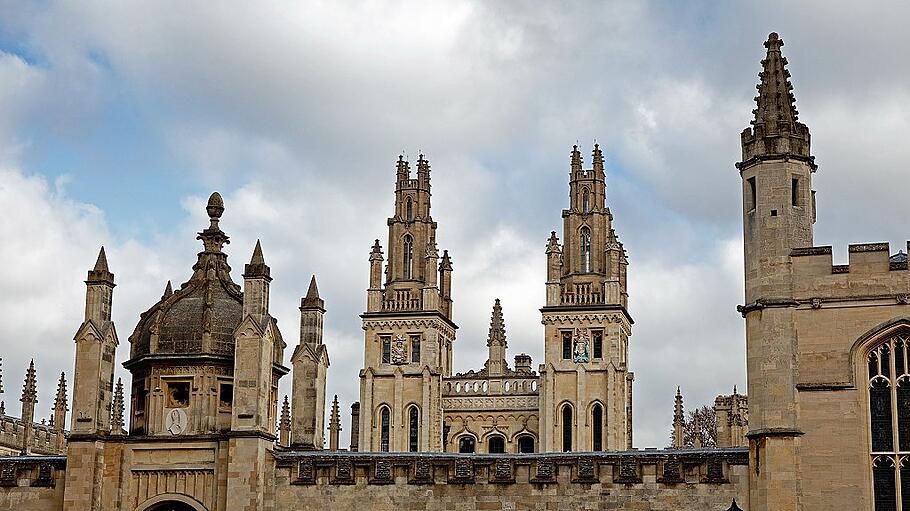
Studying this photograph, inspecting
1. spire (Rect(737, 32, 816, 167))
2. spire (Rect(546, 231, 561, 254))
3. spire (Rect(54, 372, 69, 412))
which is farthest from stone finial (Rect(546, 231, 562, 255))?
spire (Rect(737, 32, 816, 167))

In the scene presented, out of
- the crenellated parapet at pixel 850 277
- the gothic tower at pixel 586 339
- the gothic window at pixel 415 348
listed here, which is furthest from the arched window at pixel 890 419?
the gothic window at pixel 415 348

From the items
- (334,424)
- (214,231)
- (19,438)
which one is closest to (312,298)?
(214,231)

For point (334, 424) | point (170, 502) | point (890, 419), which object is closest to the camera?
point (890, 419)

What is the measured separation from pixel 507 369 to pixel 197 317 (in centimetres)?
5715

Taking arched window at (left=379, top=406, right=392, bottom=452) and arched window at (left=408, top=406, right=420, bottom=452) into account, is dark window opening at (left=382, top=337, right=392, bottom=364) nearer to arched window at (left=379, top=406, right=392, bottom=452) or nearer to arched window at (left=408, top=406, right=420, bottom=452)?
arched window at (left=379, top=406, right=392, bottom=452)

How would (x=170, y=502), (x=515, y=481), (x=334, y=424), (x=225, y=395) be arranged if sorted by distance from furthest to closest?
(x=334, y=424)
(x=225, y=395)
(x=170, y=502)
(x=515, y=481)

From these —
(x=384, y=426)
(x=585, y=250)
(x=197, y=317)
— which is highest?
(x=585, y=250)

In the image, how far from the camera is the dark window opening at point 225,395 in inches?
1291

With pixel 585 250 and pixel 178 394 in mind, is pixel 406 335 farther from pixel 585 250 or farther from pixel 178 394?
pixel 178 394

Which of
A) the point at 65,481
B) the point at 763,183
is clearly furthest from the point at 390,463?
the point at 763,183

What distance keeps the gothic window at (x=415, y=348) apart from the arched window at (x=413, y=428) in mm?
3184

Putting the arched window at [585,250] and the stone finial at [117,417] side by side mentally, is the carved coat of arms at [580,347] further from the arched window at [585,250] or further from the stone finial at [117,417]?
the stone finial at [117,417]

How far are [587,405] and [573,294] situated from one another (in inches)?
277

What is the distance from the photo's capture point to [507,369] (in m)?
89.2
